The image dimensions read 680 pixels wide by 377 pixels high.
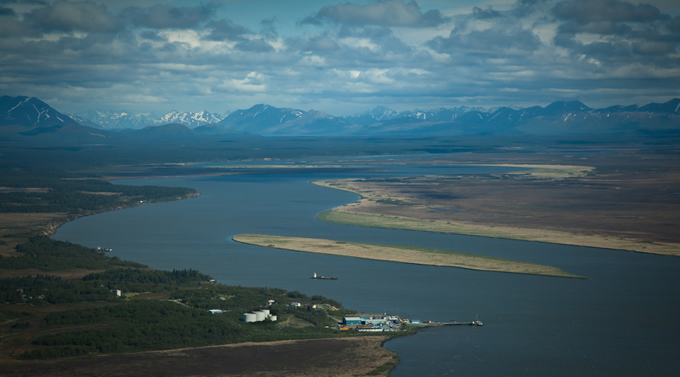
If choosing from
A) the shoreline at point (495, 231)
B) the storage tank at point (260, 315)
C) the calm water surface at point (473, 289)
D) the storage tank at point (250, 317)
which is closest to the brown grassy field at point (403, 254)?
the calm water surface at point (473, 289)

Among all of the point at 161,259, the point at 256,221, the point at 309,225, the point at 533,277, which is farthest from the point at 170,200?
the point at 533,277

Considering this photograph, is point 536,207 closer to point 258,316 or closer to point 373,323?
point 373,323

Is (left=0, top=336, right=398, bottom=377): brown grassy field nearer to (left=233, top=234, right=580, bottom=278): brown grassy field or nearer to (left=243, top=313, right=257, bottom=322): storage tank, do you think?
(left=243, top=313, right=257, bottom=322): storage tank

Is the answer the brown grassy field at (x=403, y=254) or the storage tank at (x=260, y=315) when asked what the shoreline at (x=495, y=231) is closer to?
the brown grassy field at (x=403, y=254)

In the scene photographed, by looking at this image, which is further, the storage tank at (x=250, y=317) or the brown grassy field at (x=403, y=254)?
the brown grassy field at (x=403, y=254)

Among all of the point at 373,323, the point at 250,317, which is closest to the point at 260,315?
the point at 250,317
